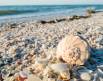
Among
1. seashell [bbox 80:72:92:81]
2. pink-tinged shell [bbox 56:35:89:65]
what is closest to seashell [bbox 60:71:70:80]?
seashell [bbox 80:72:92:81]

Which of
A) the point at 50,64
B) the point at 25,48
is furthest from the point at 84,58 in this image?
the point at 25,48

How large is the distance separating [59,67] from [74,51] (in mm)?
376

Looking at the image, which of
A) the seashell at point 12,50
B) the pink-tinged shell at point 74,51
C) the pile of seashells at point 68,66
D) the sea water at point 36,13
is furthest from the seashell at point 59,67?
the sea water at point 36,13

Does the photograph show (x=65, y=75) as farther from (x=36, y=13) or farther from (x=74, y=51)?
(x=36, y=13)

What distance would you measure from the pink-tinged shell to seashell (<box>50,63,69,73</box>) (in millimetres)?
192

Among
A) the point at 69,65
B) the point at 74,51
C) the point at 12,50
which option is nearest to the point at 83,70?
the point at 69,65

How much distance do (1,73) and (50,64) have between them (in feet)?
2.87

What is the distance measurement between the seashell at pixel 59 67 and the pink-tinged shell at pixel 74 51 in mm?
192

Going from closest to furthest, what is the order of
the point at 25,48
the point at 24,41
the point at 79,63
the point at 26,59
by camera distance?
1. the point at 79,63
2. the point at 26,59
3. the point at 25,48
4. the point at 24,41

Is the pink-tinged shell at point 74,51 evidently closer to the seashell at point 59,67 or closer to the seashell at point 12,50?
the seashell at point 59,67

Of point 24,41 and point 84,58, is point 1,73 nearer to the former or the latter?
point 84,58

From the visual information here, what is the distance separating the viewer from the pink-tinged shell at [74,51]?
4027 millimetres

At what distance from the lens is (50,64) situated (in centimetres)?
403

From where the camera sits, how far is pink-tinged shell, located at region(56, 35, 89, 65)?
4027 millimetres
